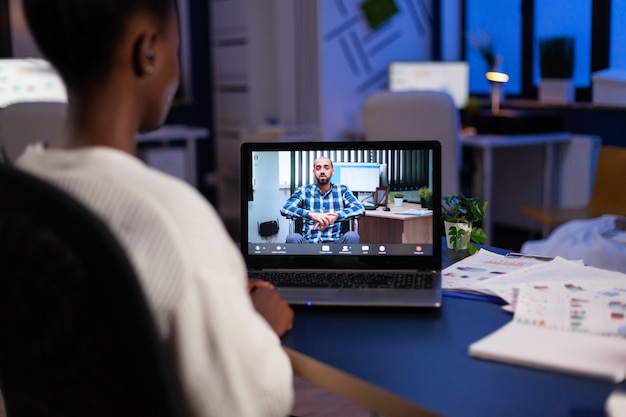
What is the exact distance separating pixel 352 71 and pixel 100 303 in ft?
15.4

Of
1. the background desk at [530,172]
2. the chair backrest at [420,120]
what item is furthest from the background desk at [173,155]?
the background desk at [530,172]

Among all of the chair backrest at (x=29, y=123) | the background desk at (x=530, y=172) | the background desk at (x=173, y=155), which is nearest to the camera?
the chair backrest at (x=29, y=123)

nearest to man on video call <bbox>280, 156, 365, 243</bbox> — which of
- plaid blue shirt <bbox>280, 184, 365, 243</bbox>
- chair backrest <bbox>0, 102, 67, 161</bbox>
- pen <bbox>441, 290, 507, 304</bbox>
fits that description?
plaid blue shirt <bbox>280, 184, 365, 243</bbox>

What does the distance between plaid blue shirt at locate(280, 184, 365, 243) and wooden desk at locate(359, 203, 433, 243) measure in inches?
1.0

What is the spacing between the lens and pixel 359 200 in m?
1.62

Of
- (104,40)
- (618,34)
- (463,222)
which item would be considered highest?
(618,34)

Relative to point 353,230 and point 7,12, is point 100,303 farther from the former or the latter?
point 7,12

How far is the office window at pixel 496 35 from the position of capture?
5265mm

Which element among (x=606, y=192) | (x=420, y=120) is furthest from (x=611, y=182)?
(x=420, y=120)

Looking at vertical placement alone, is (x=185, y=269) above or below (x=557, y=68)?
below

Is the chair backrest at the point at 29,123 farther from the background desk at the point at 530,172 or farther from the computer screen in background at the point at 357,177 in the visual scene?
the background desk at the point at 530,172

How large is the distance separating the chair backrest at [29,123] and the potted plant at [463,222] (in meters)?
1.87

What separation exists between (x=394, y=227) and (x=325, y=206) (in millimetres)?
143

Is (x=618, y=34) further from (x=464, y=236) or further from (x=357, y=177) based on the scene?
(x=357, y=177)
